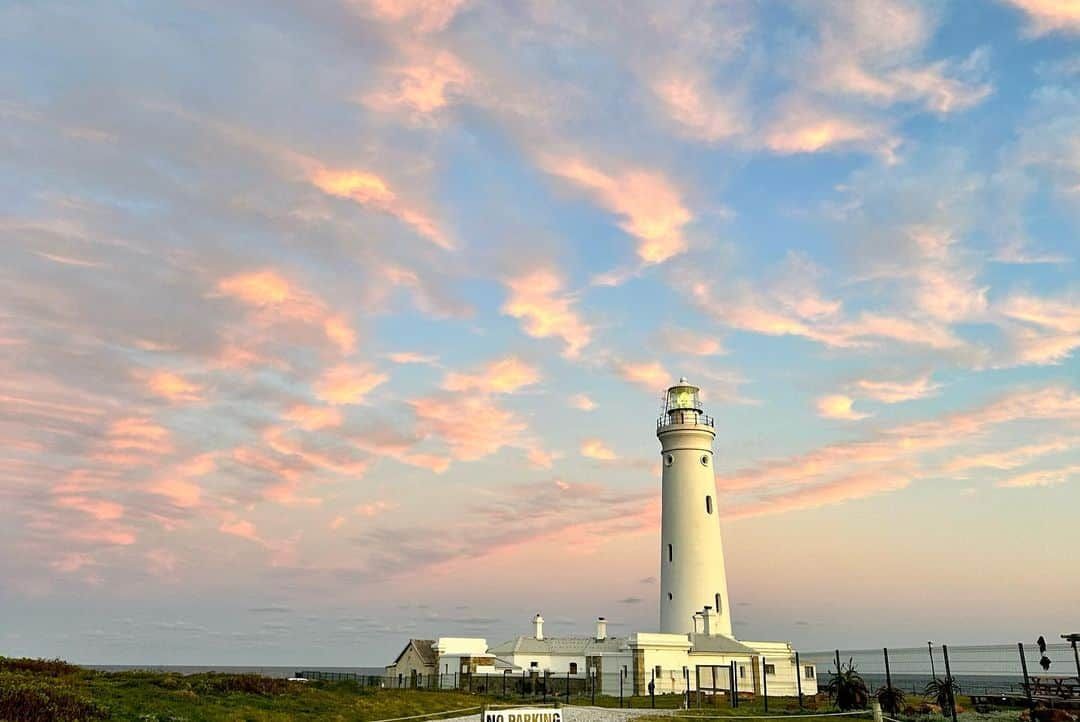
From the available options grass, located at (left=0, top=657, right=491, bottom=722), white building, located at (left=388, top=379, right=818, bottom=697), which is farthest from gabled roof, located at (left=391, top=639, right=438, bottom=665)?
grass, located at (left=0, top=657, right=491, bottom=722)

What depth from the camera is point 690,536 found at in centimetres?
5178

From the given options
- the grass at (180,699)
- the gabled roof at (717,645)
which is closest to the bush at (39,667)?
the grass at (180,699)

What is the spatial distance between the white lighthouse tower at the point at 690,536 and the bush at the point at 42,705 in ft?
117

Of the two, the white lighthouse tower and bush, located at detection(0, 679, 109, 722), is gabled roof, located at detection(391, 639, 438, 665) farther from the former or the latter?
bush, located at detection(0, 679, 109, 722)

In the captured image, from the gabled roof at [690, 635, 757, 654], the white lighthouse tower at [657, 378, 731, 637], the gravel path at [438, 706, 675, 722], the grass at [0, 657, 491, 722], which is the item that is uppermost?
the white lighthouse tower at [657, 378, 731, 637]

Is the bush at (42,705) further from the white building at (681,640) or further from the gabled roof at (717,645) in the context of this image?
the gabled roof at (717,645)

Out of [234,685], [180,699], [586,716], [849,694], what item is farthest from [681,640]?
[180,699]

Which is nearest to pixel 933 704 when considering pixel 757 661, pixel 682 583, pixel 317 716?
pixel 757 661

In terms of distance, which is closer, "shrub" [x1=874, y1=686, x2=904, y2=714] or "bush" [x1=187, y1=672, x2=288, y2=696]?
"bush" [x1=187, y1=672, x2=288, y2=696]

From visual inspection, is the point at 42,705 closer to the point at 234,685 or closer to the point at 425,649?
the point at 234,685

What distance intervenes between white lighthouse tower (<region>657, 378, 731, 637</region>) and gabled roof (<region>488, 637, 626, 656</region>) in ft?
11.7

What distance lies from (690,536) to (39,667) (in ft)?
115

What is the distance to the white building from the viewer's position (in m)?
46.9

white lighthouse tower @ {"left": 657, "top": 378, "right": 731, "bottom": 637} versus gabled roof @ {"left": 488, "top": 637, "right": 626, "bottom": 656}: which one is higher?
white lighthouse tower @ {"left": 657, "top": 378, "right": 731, "bottom": 637}
